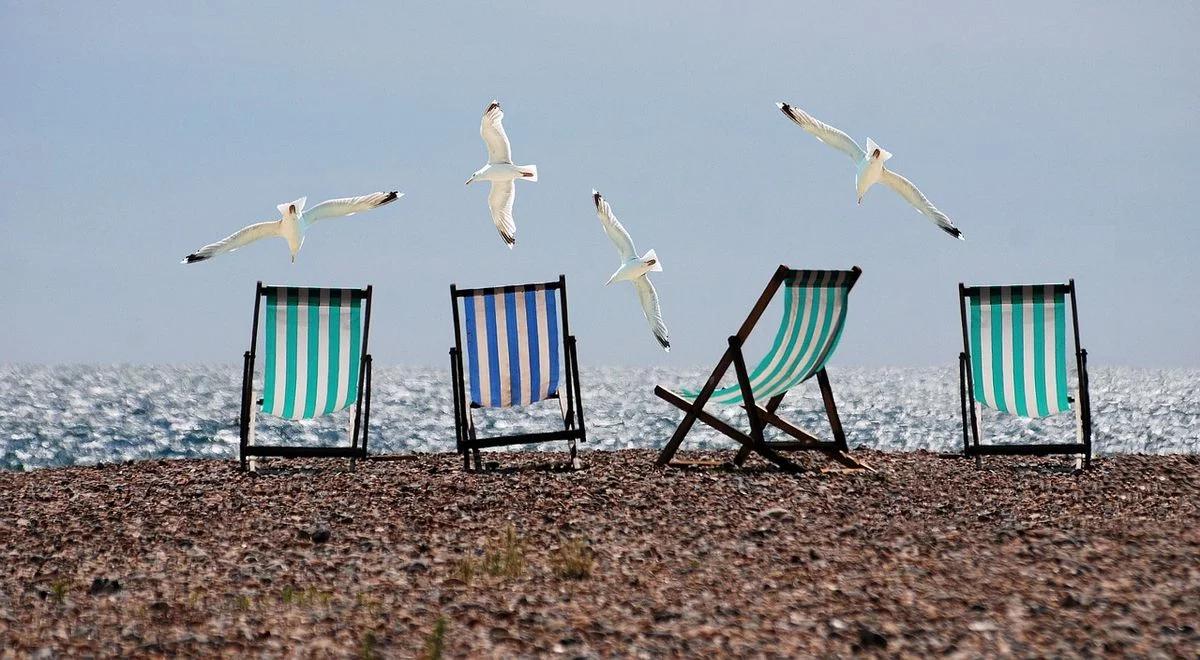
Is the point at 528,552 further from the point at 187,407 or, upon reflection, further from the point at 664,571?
the point at 187,407

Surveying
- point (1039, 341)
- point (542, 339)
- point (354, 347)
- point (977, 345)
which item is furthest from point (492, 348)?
point (1039, 341)

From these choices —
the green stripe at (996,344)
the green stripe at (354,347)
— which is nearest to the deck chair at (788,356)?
the green stripe at (996,344)

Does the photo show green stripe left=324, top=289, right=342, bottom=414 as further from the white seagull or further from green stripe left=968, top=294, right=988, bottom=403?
green stripe left=968, top=294, right=988, bottom=403

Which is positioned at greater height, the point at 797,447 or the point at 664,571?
the point at 797,447

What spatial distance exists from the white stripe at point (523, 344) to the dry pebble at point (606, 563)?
0.45m

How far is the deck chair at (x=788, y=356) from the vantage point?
664cm

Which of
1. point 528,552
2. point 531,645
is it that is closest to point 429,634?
point 531,645

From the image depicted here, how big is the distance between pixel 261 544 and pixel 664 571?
1823mm

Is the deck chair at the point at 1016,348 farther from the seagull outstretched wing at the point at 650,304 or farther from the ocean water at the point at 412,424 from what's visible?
the ocean water at the point at 412,424

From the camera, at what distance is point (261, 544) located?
5.03 m

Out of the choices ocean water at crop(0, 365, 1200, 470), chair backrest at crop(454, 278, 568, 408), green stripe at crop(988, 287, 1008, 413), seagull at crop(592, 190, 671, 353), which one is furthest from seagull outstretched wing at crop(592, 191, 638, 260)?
ocean water at crop(0, 365, 1200, 470)

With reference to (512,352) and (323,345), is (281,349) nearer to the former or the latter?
(323,345)

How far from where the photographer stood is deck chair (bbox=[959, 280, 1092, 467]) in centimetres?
734

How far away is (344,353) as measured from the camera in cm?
717
